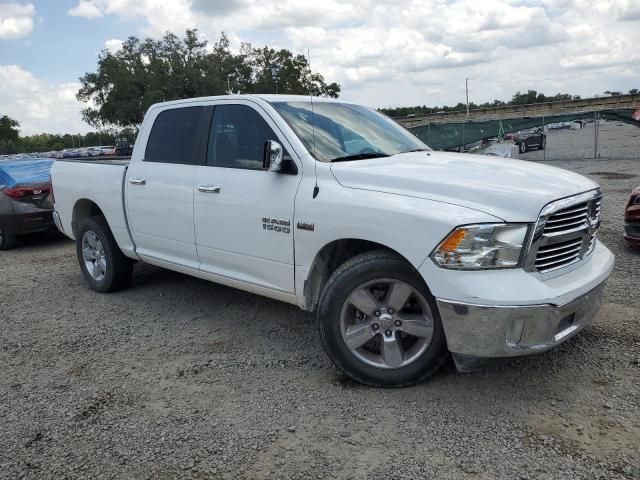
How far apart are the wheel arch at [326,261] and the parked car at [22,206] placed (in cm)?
676

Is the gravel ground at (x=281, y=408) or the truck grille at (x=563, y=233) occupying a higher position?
the truck grille at (x=563, y=233)

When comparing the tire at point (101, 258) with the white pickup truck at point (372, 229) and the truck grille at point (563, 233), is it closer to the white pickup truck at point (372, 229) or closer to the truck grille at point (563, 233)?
the white pickup truck at point (372, 229)

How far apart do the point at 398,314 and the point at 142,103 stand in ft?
179

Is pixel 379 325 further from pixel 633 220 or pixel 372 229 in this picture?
pixel 633 220

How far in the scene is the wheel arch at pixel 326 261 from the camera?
3676 mm

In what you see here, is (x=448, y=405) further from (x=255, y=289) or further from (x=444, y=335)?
(x=255, y=289)

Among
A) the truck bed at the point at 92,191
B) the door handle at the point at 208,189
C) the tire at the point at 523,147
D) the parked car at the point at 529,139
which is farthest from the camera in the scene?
the tire at the point at 523,147

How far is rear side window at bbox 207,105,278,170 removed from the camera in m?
4.14

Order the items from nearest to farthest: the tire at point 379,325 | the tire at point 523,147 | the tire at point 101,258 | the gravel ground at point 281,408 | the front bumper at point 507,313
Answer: the gravel ground at point 281,408, the front bumper at point 507,313, the tire at point 379,325, the tire at point 101,258, the tire at point 523,147

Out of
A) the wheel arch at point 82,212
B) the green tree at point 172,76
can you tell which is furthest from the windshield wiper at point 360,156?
the green tree at point 172,76

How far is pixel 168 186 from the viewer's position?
471 cm

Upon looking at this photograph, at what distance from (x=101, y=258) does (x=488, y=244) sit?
4.44m

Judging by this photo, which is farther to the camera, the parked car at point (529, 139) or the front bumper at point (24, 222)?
the parked car at point (529, 139)

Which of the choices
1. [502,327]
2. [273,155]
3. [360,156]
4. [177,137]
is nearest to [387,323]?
[502,327]
